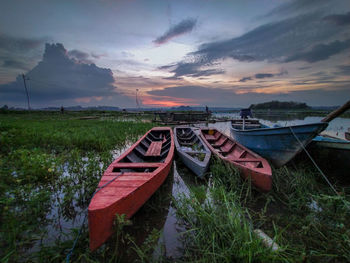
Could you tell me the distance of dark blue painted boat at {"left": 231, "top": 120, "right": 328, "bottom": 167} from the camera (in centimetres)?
379

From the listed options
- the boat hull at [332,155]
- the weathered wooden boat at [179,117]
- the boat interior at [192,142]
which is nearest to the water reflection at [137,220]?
the boat interior at [192,142]

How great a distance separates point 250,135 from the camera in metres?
5.71

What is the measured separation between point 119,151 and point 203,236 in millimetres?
5635

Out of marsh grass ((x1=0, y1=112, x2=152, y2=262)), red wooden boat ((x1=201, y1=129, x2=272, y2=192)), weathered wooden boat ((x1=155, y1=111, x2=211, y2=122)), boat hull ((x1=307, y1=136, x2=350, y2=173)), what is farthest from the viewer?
weathered wooden boat ((x1=155, y1=111, x2=211, y2=122))

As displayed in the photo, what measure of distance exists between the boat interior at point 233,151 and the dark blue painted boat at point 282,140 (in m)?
0.62

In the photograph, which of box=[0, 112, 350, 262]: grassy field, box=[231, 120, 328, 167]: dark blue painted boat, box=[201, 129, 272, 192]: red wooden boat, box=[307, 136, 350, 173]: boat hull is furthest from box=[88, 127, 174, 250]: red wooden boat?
box=[307, 136, 350, 173]: boat hull

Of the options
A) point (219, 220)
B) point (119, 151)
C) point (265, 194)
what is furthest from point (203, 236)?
point (119, 151)

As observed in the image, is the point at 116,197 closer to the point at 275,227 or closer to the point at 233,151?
the point at 275,227

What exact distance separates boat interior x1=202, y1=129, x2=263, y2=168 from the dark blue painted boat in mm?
617

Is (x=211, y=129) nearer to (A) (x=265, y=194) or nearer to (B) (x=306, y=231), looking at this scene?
(A) (x=265, y=194)

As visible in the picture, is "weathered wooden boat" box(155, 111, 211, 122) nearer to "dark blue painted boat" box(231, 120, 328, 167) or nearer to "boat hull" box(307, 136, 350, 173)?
"dark blue painted boat" box(231, 120, 328, 167)

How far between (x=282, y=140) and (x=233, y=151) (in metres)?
1.79

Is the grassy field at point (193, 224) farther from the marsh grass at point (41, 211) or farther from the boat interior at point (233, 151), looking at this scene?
the boat interior at point (233, 151)

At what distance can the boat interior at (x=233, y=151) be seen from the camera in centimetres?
430
